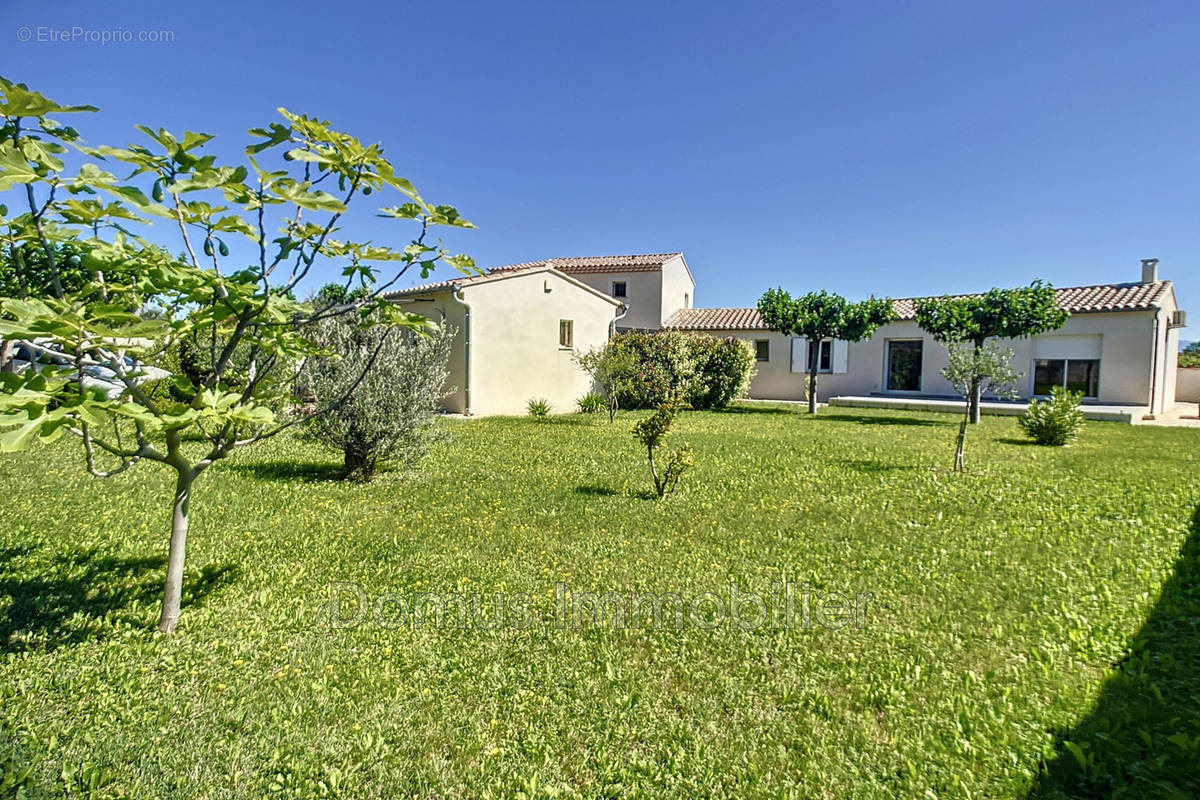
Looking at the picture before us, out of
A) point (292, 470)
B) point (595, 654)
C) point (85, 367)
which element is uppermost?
point (85, 367)

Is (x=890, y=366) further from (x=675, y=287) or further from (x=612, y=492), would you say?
(x=612, y=492)

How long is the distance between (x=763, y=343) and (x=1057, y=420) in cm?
1327

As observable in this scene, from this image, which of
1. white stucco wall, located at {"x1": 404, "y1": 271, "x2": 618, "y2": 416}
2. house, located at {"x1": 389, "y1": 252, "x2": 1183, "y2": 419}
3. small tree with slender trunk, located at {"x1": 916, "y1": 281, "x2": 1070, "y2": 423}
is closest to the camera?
small tree with slender trunk, located at {"x1": 916, "y1": 281, "x2": 1070, "y2": 423}

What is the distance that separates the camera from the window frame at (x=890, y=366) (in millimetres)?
21780

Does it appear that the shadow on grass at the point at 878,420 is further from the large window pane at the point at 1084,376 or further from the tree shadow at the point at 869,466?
the large window pane at the point at 1084,376

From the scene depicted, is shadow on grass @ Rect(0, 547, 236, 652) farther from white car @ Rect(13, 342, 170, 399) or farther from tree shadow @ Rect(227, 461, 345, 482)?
tree shadow @ Rect(227, 461, 345, 482)

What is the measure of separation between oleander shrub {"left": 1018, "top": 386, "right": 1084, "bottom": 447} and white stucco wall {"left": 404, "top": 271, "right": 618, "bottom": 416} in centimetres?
1241

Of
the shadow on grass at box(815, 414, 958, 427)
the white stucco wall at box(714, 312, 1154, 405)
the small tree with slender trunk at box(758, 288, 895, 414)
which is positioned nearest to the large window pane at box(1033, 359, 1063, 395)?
→ the white stucco wall at box(714, 312, 1154, 405)

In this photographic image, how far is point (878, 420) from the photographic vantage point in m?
15.8

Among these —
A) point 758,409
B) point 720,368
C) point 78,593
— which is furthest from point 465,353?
point 78,593

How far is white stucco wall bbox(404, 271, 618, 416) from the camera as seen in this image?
49.1 feet

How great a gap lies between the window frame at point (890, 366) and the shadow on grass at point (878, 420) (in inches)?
246

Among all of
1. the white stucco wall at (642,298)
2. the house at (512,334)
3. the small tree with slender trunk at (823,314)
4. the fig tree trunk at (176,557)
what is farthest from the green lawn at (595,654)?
the white stucco wall at (642,298)

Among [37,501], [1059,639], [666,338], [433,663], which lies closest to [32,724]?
[433,663]
